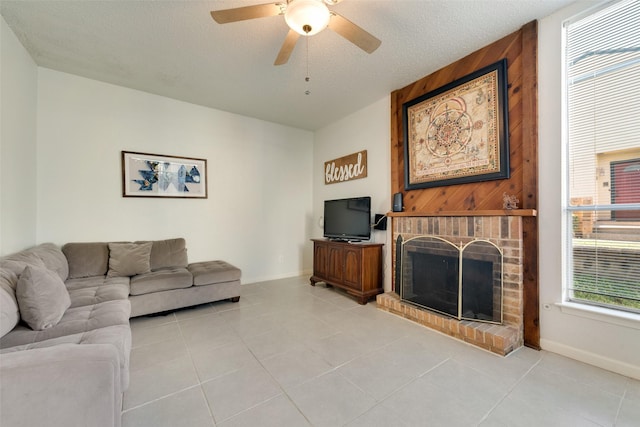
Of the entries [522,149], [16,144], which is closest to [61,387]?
[16,144]

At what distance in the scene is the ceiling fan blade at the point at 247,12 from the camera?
5.26 feet

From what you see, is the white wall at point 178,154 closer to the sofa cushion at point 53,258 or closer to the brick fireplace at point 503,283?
the sofa cushion at point 53,258

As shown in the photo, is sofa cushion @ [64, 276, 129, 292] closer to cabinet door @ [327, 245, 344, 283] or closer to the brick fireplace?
cabinet door @ [327, 245, 344, 283]

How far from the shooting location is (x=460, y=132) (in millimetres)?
2701

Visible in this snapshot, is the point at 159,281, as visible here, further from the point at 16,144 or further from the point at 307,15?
the point at 307,15

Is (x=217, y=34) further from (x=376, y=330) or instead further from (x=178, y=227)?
(x=376, y=330)

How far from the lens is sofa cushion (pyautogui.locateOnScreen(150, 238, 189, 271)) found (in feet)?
10.5

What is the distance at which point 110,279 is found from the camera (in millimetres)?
2766

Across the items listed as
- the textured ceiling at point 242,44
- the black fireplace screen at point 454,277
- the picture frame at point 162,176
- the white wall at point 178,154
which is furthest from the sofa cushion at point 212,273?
the textured ceiling at point 242,44

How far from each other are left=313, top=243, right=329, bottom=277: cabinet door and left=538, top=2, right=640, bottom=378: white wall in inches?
99.0

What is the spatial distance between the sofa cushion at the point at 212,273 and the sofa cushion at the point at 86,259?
3.00ft

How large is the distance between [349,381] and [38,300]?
2005mm

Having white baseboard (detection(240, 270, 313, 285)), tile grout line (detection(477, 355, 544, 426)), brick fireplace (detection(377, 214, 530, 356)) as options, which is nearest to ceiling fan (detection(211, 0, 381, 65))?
brick fireplace (detection(377, 214, 530, 356))

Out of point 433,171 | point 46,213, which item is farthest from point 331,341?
point 46,213
